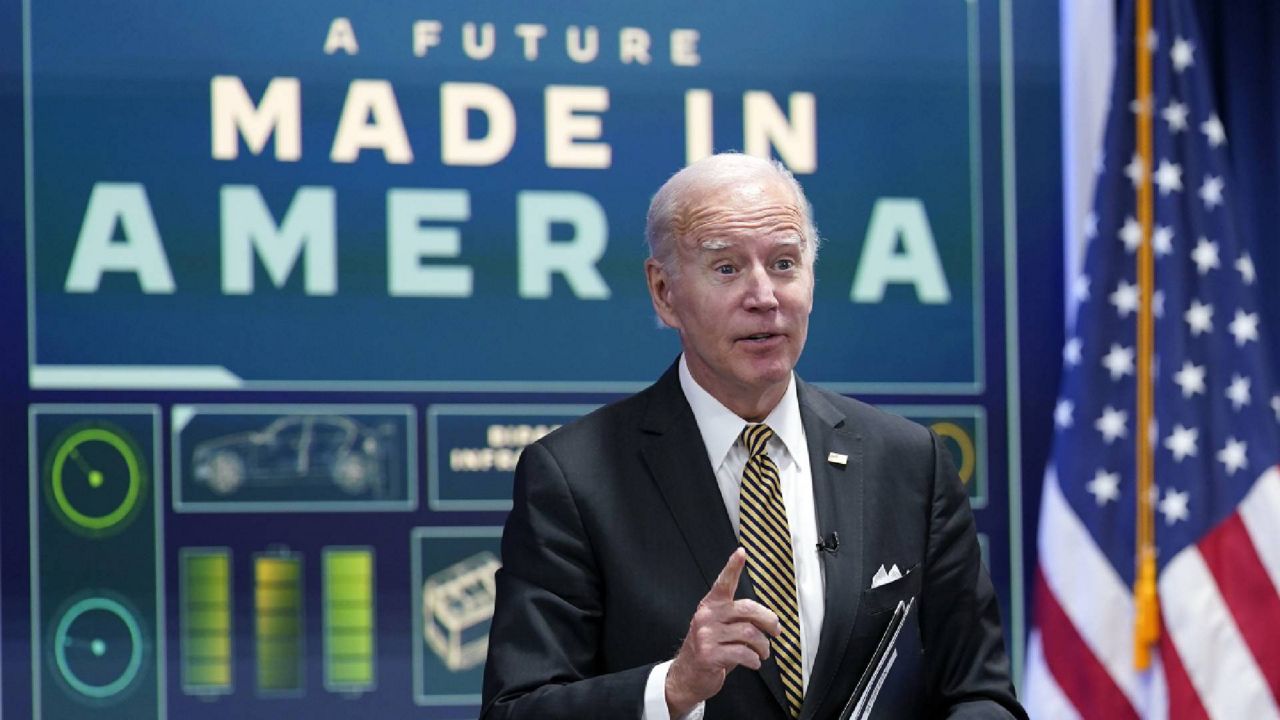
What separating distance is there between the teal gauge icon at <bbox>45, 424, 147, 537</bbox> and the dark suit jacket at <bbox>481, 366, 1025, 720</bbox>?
216 centimetres

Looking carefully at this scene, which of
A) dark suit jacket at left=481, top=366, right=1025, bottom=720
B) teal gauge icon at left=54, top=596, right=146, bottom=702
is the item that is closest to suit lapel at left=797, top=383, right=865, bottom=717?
dark suit jacket at left=481, top=366, right=1025, bottom=720

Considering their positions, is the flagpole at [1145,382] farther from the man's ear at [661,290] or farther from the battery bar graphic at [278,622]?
the man's ear at [661,290]

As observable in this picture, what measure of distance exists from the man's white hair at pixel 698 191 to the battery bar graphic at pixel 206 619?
225 centimetres

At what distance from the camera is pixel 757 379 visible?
2.69 meters

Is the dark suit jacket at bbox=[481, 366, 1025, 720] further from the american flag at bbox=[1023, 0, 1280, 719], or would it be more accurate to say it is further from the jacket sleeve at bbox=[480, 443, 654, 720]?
the american flag at bbox=[1023, 0, 1280, 719]

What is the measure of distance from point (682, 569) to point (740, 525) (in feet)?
0.40

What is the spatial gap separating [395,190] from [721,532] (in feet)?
7.68

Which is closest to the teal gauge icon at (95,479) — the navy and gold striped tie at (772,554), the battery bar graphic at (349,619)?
the battery bar graphic at (349,619)

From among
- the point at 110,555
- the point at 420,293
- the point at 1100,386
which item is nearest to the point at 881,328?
the point at 1100,386

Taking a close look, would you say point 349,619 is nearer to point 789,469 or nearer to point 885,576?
point 789,469

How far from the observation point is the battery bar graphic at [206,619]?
461 cm

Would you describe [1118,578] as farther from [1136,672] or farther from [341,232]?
[341,232]

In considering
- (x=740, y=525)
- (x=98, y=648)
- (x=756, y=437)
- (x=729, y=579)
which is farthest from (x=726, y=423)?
(x=98, y=648)

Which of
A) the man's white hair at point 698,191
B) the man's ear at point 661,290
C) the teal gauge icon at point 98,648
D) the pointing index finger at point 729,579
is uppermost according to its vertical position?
the man's white hair at point 698,191
